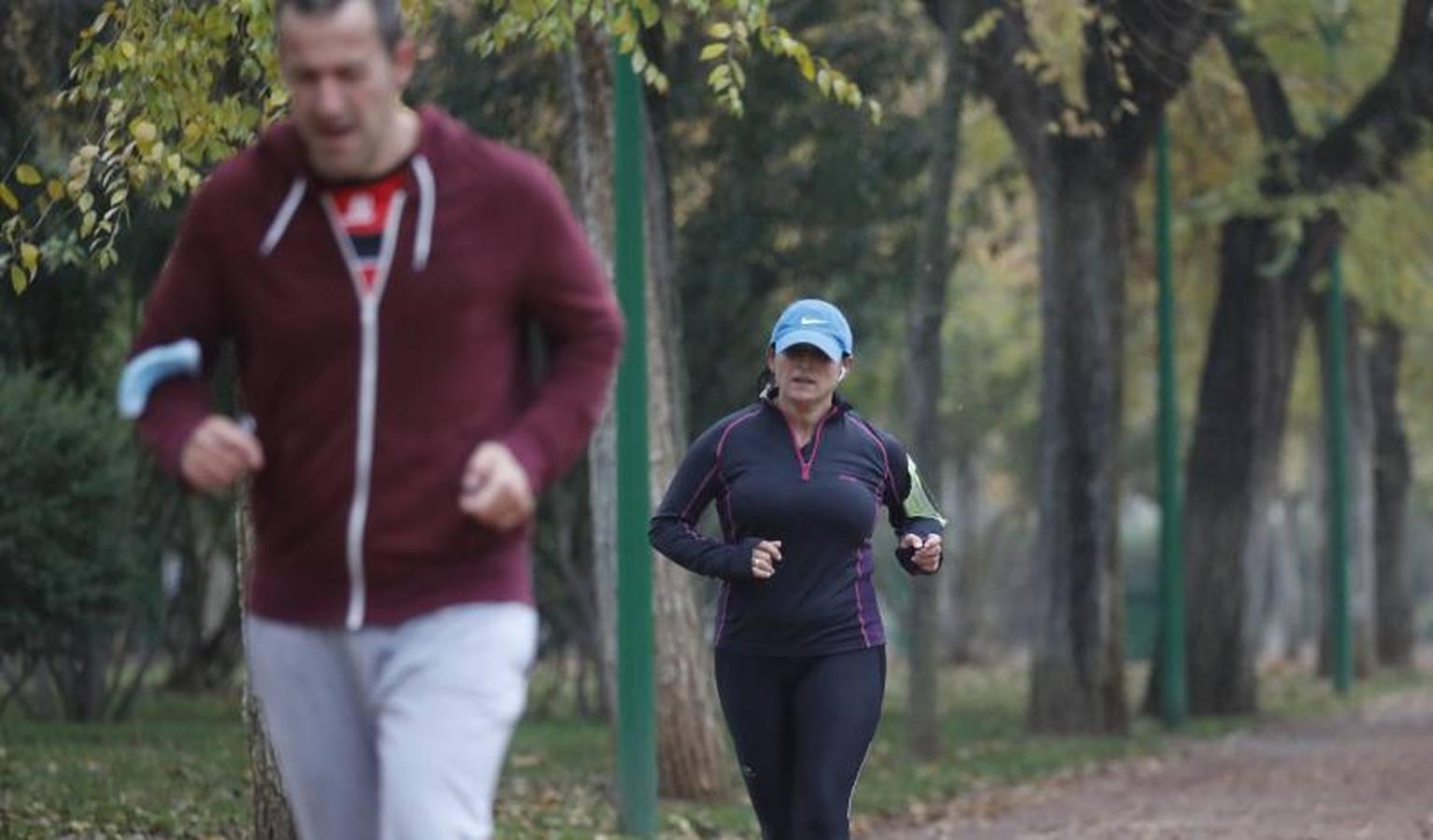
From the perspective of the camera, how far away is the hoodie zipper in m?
4.83

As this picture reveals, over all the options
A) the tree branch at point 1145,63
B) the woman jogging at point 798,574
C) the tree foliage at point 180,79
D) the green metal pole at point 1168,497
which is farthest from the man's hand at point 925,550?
the green metal pole at point 1168,497

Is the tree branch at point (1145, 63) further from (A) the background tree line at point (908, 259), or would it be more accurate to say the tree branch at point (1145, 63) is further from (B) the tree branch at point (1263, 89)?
(B) the tree branch at point (1263, 89)

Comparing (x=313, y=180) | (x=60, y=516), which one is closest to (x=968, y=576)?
(x=60, y=516)

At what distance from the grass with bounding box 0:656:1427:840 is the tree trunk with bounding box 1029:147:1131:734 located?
1.78 feet

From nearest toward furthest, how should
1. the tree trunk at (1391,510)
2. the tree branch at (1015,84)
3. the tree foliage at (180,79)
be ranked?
1. the tree foliage at (180,79)
2. the tree branch at (1015,84)
3. the tree trunk at (1391,510)

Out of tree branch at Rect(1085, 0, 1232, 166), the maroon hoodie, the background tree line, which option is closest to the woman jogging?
the maroon hoodie

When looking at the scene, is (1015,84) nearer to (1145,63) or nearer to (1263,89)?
(1145,63)

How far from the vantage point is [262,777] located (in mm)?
10031

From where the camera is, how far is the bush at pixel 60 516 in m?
17.8

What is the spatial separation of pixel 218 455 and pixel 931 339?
615 inches

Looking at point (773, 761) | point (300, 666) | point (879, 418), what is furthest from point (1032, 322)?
point (300, 666)

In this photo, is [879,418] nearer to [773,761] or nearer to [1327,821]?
[1327,821]

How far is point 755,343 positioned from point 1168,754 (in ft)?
19.8

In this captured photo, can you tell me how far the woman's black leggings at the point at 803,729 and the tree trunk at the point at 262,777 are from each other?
211 centimetres
